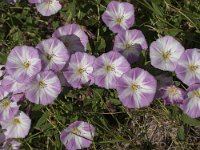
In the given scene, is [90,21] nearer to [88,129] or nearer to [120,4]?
[120,4]

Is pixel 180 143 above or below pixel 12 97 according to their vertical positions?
below

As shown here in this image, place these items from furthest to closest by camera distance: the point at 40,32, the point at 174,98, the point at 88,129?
the point at 40,32 < the point at 88,129 < the point at 174,98

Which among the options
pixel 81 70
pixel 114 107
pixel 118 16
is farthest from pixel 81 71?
pixel 118 16

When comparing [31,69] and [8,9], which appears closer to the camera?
[31,69]

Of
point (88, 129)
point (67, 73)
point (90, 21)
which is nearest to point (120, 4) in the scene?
point (90, 21)

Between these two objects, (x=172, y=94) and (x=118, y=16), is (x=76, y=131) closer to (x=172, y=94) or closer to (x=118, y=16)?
(x=172, y=94)

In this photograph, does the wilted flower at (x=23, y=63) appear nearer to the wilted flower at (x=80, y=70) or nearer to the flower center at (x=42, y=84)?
the flower center at (x=42, y=84)
